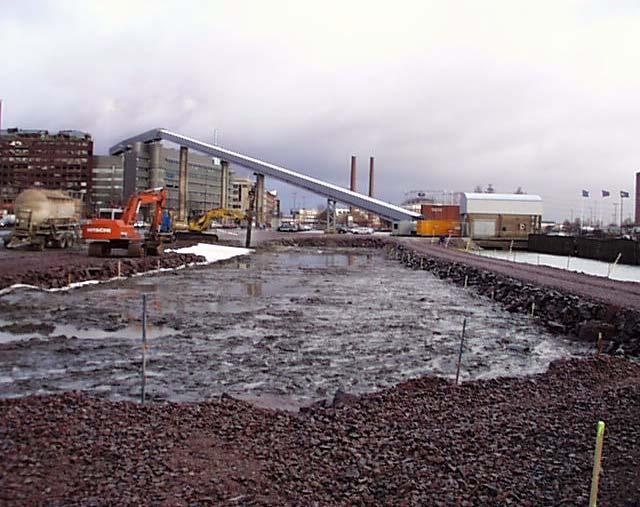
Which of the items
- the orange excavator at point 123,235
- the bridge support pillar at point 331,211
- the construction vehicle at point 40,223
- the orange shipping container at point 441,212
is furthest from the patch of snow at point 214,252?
the orange shipping container at point 441,212

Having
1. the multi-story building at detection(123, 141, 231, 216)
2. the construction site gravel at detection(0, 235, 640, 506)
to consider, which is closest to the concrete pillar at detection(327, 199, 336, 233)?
the multi-story building at detection(123, 141, 231, 216)

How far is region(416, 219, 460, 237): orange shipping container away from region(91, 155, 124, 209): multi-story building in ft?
279

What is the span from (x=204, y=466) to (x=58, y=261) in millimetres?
26448

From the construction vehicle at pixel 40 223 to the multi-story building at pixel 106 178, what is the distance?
117 metres

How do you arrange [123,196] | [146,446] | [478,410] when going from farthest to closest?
1. [123,196]
2. [478,410]
3. [146,446]

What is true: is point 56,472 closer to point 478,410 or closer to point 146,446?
point 146,446

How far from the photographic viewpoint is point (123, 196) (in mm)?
153750

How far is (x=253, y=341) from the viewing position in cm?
1491

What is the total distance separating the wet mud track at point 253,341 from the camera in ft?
36.1

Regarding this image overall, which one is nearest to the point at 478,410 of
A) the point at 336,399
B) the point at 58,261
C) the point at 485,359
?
the point at 336,399

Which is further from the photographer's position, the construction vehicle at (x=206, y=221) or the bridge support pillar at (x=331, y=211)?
the bridge support pillar at (x=331, y=211)

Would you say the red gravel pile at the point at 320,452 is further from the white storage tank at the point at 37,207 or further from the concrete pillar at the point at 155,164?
the concrete pillar at the point at 155,164

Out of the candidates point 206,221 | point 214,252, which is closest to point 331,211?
point 206,221

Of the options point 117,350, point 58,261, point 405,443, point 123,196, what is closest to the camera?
point 405,443
